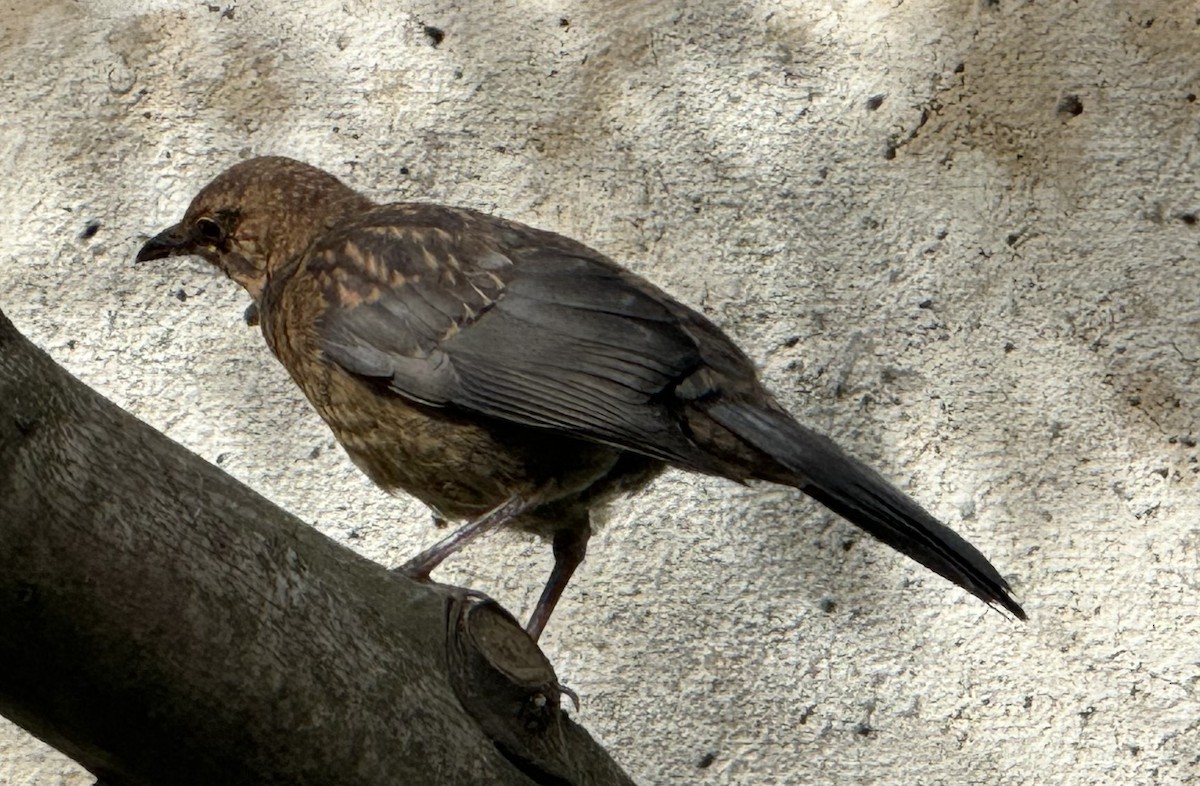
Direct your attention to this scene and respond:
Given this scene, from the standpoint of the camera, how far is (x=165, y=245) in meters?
4.56

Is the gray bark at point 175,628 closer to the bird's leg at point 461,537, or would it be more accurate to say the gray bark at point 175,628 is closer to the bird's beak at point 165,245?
the bird's leg at point 461,537

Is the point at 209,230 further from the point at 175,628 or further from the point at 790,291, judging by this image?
the point at 175,628

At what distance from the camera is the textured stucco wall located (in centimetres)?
438

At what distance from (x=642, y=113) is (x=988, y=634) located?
1.89 m

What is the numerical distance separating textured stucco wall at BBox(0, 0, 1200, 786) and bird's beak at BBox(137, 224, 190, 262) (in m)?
0.46

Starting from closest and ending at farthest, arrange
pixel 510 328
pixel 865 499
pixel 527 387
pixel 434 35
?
pixel 865 499 < pixel 527 387 < pixel 510 328 < pixel 434 35

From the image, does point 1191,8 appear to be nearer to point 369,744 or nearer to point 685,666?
point 685,666

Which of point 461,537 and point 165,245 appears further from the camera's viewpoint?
point 165,245

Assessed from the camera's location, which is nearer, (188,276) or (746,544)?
(746,544)

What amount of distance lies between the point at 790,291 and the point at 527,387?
1315 millimetres

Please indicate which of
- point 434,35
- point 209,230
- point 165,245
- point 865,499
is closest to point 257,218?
point 209,230

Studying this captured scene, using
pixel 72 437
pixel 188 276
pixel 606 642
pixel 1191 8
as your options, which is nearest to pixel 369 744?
pixel 72 437

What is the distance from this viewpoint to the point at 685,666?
14.8 feet

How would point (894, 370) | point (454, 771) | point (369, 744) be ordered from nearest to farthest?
point (369, 744) < point (454, 771) < point (894, 370)
